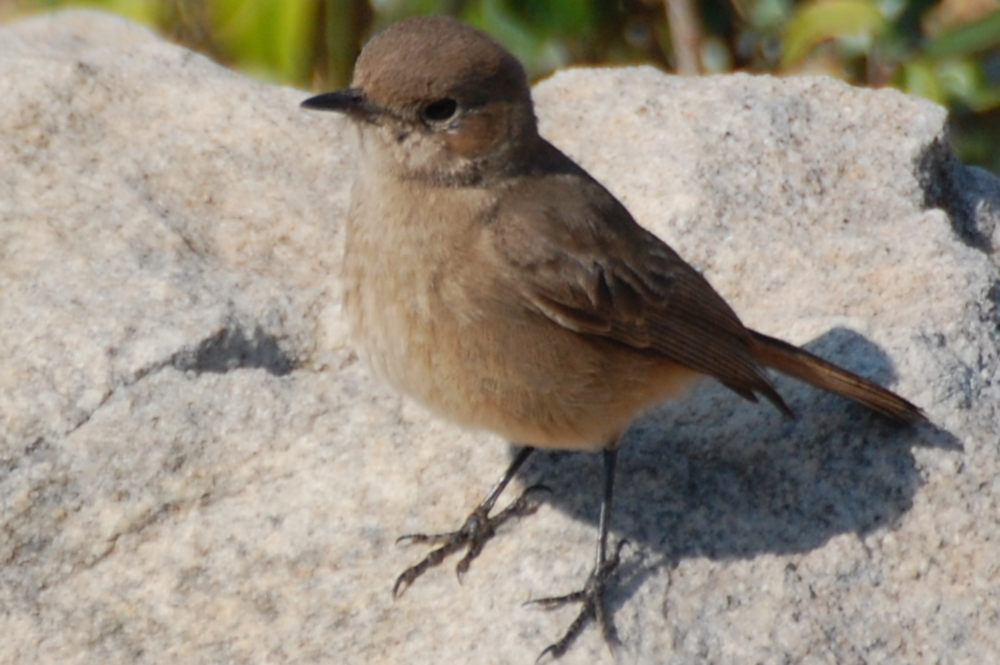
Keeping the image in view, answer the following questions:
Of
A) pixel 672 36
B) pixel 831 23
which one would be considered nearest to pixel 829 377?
pixel 831 23

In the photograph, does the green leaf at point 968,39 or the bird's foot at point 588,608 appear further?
the green leaf at point 968,39

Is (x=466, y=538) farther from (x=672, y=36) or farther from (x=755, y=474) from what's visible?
(x=672, y=36)

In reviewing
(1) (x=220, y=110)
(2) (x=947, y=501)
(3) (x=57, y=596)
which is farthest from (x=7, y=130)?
(2) (x=947, y=501)

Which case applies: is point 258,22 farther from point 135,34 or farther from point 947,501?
point 947,501

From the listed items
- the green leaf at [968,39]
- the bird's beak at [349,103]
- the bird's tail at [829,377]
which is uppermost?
the bird's beak at [349,103]

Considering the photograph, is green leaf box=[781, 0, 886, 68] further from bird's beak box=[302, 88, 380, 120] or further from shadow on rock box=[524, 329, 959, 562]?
bird's beak box=[302, 88, 380, 120]

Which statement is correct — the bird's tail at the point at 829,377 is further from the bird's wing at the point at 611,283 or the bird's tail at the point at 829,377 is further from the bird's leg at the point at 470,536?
the bird's leg at the point at 470,536

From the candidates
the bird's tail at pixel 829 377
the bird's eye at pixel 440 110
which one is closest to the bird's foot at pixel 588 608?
the bird's tail at pixel 829 377
